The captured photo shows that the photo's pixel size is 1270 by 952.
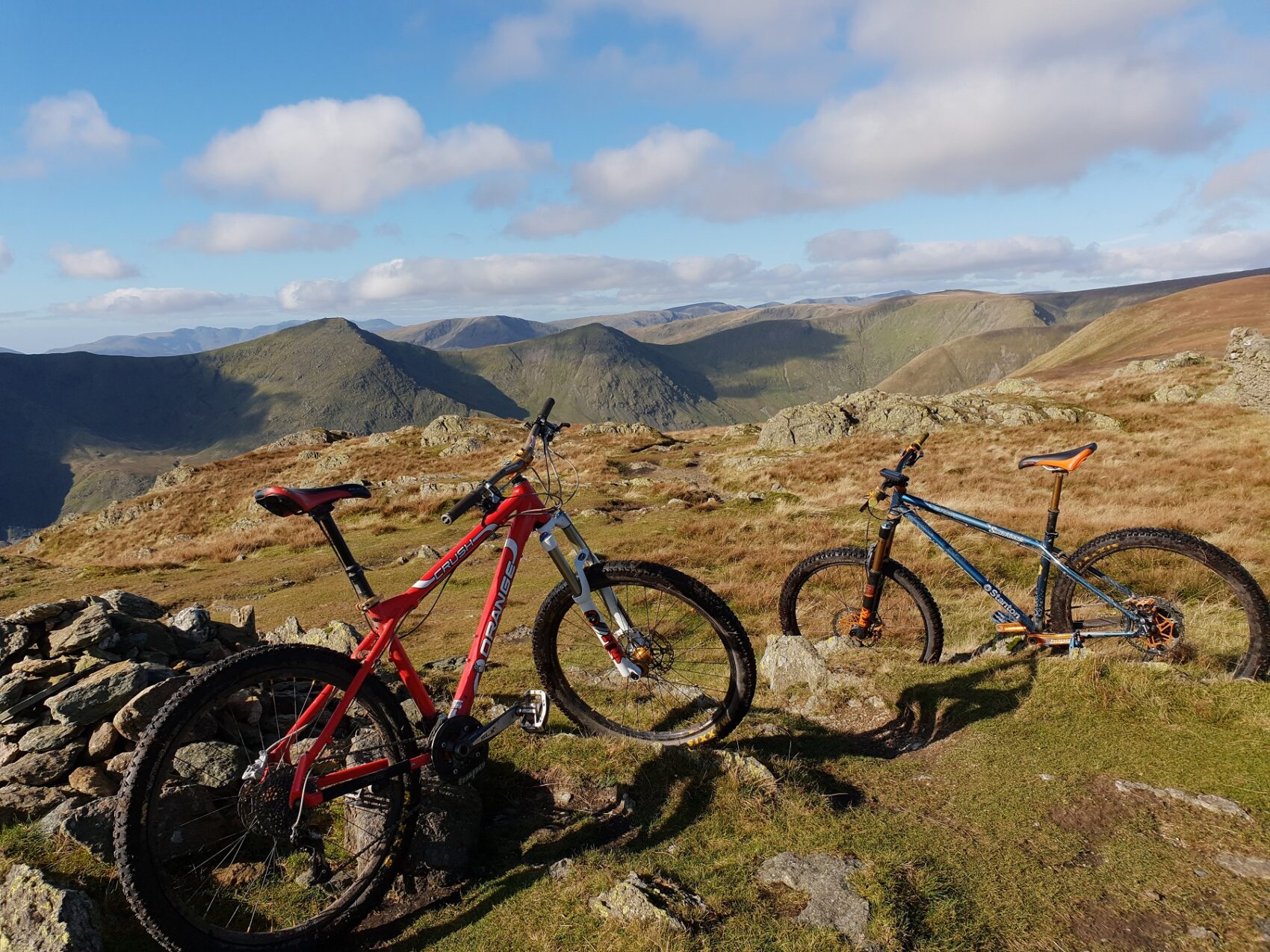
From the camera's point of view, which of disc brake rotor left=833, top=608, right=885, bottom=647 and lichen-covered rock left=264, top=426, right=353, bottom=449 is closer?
disc brake rotor left=833, top=608, right=885, bottom=647

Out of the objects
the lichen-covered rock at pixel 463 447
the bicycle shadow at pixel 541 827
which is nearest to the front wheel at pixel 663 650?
the bicycle shadow at pixel 541 827

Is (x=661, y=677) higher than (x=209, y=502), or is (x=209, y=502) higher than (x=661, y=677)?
(x=661, y=677)

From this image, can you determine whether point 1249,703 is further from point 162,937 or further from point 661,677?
point 162,937

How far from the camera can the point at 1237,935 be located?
3697mm

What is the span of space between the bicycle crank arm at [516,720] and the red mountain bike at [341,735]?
17 mm

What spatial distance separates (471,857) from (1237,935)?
15.4ft

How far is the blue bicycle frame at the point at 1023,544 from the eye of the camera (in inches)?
297

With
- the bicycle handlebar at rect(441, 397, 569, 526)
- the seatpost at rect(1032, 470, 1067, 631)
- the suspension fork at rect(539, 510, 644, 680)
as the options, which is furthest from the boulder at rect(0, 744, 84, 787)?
the seatpost at rect(1032, 470, 1067, 631)

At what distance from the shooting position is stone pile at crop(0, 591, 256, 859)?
196 inches

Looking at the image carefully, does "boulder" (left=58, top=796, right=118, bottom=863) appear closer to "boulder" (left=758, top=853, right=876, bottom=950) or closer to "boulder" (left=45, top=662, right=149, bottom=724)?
"boulder" (left=45, top=662, right=149, bottom=724)

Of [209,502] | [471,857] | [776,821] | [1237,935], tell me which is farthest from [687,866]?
[209,502]

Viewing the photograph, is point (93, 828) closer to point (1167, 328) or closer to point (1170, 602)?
point (1170, 602)

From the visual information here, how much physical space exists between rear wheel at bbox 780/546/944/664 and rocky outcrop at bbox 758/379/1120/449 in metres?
37.8

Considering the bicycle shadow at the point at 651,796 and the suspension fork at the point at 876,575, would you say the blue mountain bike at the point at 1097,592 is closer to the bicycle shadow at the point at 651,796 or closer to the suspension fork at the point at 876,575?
the suspension fork at the point at 876,575
